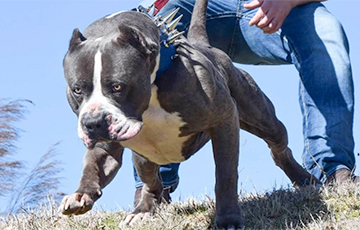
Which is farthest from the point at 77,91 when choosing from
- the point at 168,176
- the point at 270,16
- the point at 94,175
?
the point at 168,176

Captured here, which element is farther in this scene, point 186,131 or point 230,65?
point 230,65

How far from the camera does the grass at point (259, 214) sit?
5191mm

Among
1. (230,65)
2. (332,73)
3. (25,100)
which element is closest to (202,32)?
(230,65)

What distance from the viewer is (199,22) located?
250 inches

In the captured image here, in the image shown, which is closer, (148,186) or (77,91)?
(77,91)

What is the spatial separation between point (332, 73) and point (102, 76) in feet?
8.31

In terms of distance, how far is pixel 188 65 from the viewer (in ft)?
17.1

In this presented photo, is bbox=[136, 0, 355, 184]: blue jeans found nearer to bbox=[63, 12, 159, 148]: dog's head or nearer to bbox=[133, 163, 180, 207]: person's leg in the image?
bbox=[133, 163, 180, 207]: person's leg

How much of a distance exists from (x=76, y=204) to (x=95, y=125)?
667mm

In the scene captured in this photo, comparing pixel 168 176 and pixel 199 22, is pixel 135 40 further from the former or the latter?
pixel 168 176

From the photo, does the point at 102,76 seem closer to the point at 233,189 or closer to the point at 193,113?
the point at 193,113

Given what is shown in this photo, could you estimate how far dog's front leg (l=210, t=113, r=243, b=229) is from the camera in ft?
16.8

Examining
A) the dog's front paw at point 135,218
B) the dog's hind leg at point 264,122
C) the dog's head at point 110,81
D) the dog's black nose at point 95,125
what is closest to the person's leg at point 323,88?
the dog's hind leg at point 264,122

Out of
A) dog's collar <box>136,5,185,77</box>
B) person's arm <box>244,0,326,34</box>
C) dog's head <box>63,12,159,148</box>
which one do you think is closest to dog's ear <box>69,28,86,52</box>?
dog's head <box>63,12,159,148</box>
